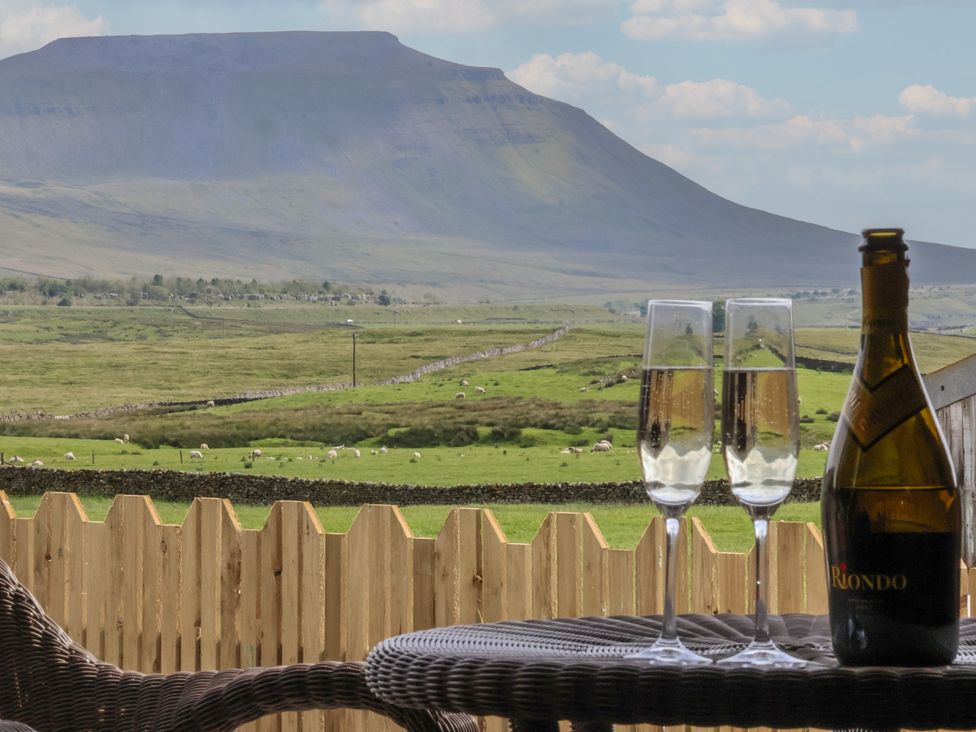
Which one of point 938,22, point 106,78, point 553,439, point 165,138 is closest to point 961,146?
point 938,22

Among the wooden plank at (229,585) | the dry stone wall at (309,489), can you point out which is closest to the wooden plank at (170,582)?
the wooden plank at (229,585)

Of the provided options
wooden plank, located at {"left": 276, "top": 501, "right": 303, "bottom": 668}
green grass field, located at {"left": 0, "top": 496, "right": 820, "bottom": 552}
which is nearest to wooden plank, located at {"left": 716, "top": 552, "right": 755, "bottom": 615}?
wooden plank, located at {"left": 276, "top": 501, "right": 303, "bottom": 668}

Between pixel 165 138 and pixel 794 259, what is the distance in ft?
152

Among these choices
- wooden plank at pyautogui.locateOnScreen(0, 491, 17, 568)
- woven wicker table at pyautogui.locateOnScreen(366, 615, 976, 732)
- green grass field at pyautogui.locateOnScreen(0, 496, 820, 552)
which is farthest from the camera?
green grass field at pyautogui.locateOnScreen(0, 496, 820, 552)

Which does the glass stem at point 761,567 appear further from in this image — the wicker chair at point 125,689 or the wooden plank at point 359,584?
the wooden plank at point 359,584

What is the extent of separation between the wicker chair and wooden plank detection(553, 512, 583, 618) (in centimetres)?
89

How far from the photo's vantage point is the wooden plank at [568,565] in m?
2.33

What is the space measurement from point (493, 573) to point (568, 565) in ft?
0.50

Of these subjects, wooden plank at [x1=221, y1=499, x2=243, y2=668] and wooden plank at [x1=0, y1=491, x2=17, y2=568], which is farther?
wooden plank at [x1=0, y1=491, x2=17, y2=568]

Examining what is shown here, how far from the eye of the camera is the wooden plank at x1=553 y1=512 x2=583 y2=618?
2330 millimetres

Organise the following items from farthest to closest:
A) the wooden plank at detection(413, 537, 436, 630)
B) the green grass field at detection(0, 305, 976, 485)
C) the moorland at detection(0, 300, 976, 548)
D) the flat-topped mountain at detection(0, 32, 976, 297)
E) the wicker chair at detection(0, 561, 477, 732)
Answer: the flat-topped mountain at detection(0, 32, 976, 297) → the green grass field at detection(0, 305, 976, 485) → the moorland at detection(0, 300, 976, 548) → the wooden plank at detection(413, 537, 436, 630) → the wicker chair at detection(0, 561, 477, 732)

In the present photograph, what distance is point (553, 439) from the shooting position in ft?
43.0

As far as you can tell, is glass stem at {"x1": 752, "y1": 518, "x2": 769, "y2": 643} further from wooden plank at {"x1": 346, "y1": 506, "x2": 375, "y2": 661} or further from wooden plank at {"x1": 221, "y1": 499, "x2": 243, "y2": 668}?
wooden plank at {"x1": 221, "y1": 499, "x2": 243, "y2": 668}

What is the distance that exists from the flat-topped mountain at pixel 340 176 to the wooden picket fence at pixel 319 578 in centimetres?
6780
